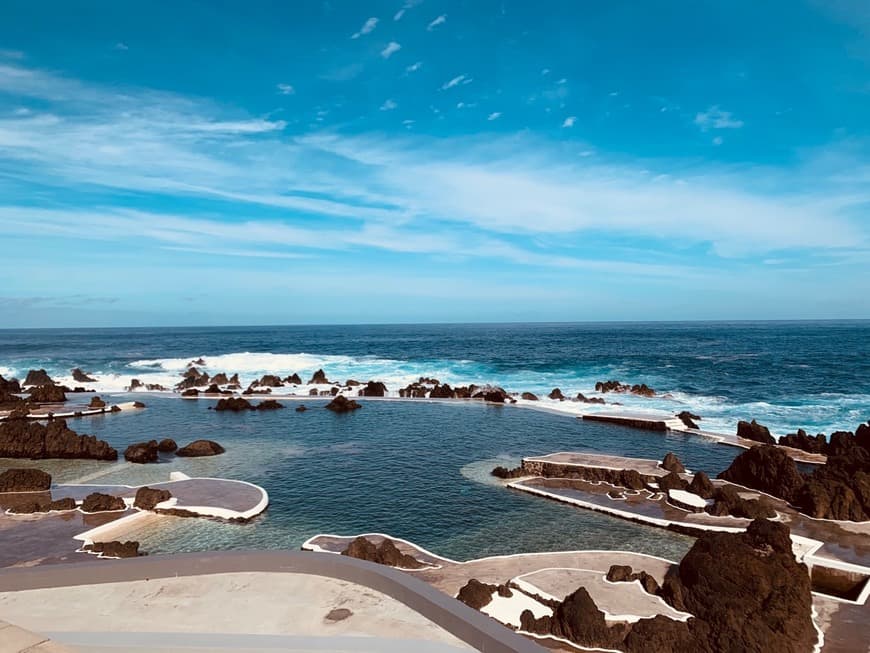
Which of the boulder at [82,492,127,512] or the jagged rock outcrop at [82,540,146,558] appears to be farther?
the boulder at [82,492,127,512]

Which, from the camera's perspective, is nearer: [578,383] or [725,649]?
[725,649]

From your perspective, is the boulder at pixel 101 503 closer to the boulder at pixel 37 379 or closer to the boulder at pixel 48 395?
the boulder at pixel 48 395

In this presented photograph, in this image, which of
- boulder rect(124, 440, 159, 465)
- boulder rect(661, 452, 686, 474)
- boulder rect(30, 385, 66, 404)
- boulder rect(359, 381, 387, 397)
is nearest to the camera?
boulder rect(661, 452, 686, 474)

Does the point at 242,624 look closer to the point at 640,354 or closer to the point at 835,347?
the point at 640,354

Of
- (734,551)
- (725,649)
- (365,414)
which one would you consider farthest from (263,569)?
(365,414)

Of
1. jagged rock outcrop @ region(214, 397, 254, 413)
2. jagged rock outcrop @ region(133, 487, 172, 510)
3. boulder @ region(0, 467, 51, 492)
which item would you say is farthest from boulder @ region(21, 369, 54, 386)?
jagged rock outcrop @ region(133, 487, 172, 510)

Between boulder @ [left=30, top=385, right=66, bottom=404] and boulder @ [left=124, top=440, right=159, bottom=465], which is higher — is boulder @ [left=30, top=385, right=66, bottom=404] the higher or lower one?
the higher one

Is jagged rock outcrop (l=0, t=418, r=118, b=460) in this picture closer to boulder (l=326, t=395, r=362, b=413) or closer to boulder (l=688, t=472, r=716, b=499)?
boulder (l=326, t=395, r=362, b=413)
